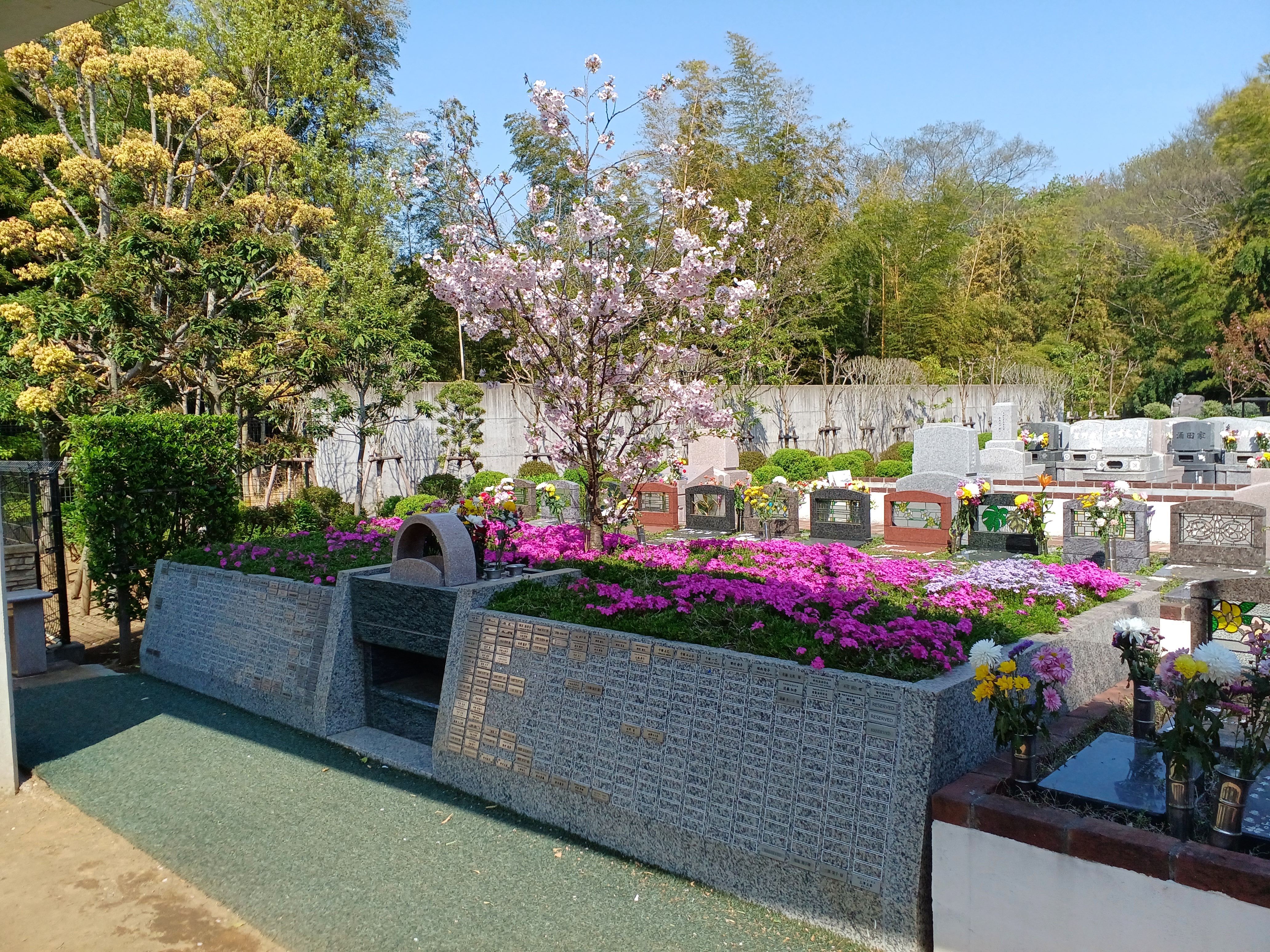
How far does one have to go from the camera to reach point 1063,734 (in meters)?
3.84

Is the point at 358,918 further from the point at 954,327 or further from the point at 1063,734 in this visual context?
the point at 954,327

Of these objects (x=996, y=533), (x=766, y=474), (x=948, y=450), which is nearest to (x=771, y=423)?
(x=766, y=474)

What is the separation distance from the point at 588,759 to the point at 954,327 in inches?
1002

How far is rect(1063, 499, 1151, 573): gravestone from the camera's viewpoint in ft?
27.5

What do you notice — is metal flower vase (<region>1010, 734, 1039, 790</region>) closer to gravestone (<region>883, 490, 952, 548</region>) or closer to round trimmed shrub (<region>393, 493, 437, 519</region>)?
gravestone (<region>883, 490, 952, 548</region>)

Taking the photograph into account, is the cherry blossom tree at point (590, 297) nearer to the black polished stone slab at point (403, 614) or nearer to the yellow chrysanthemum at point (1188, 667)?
the black polished stone slab at point (403, 614)

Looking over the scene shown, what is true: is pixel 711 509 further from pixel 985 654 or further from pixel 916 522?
pixel 985 654

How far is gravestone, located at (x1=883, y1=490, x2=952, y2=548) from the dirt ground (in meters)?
8.18

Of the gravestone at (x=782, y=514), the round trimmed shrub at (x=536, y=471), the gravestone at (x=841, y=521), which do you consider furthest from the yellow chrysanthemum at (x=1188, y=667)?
the round trimmed shrub at (x=536, y=471)

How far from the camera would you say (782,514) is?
37.4 ft

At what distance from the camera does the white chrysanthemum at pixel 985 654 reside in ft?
10.4

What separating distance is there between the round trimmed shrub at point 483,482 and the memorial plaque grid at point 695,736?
964 cm

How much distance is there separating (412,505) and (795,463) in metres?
8.43

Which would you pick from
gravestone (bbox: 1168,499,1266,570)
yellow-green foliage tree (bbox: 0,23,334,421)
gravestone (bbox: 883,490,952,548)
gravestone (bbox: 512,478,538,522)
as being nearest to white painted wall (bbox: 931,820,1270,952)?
gravestone (bbox: 1168,499,1266,570)
